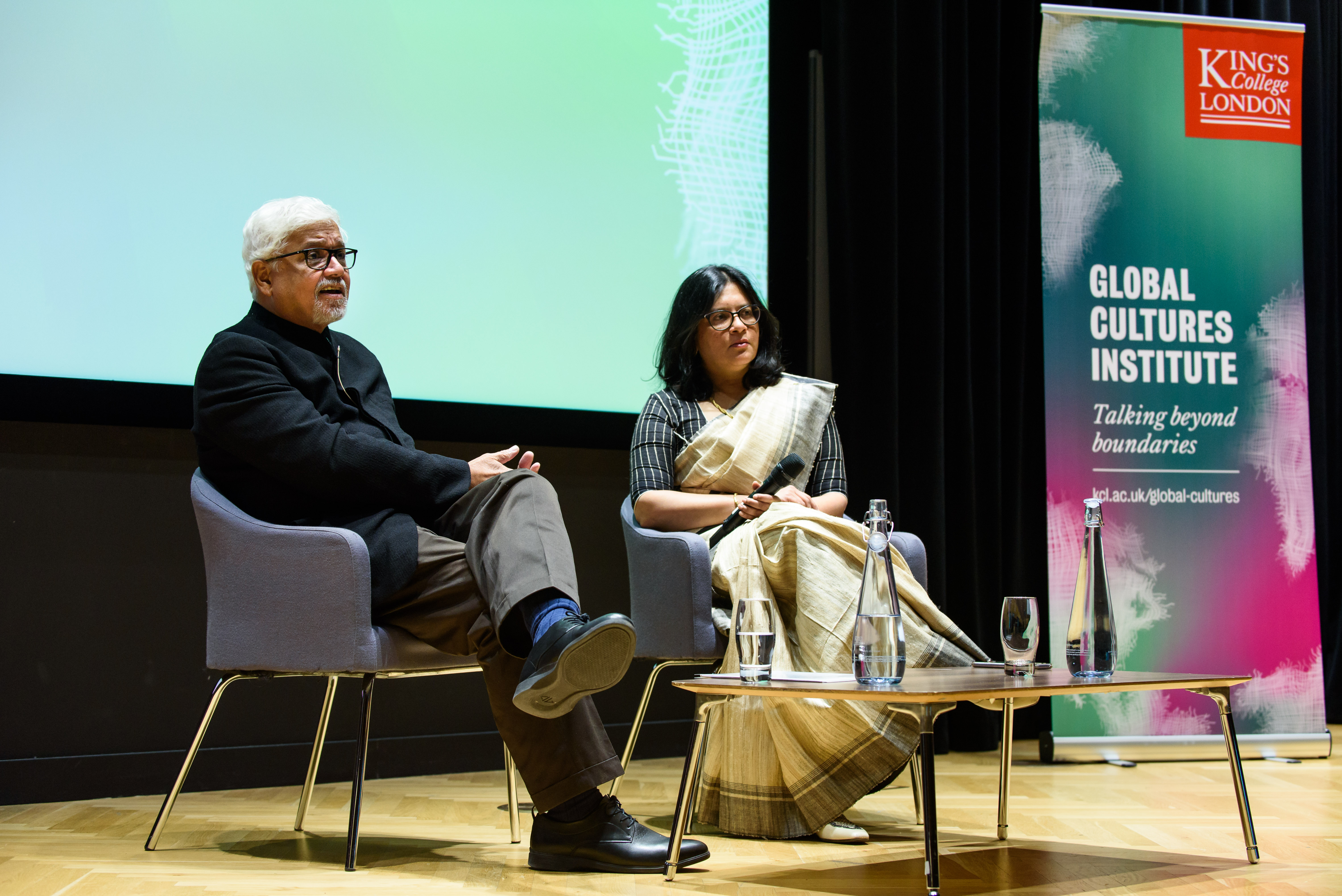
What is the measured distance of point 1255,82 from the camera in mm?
3641

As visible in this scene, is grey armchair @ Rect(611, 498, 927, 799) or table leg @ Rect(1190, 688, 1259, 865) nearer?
table leg @ Rect(1190, 688, 1259, 865)

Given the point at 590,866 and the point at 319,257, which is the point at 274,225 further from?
the point at 590,866

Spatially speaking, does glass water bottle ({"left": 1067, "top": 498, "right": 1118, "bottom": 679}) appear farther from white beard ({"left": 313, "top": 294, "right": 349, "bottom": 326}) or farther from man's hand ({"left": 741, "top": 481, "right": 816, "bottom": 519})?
white beard ({"left": 313, "top": 294, "right": 349, "bottom": 326})

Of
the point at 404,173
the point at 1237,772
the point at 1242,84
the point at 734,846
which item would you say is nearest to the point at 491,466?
the point at 734,846

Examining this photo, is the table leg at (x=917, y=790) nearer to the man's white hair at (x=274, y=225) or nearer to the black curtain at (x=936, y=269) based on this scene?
the black curtain at (x=936, y=269)

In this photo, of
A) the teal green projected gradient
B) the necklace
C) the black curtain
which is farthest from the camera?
the black curtain

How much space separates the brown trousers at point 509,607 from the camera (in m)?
1.92

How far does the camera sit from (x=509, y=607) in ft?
6.15

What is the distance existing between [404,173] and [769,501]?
4.48 ft

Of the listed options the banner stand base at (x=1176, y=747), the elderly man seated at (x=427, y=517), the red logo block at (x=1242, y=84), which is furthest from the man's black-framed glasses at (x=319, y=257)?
the red logo block at (x=1242, y=84)

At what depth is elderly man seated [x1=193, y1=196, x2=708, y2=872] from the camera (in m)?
1.89

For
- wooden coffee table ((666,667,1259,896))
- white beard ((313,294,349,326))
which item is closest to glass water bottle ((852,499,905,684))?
wooden coffee table ((666,667,1259,896))

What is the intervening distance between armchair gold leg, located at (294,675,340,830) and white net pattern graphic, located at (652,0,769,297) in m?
1.72

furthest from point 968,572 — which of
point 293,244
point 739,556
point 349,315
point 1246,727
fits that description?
point 293,244
